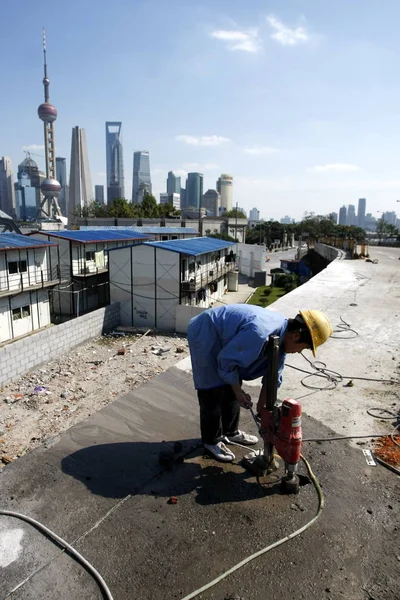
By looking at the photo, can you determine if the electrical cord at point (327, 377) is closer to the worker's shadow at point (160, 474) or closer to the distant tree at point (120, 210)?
the worker's shadow at point (160, 474)

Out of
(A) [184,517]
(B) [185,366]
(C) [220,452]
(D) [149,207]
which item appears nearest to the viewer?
(A) [184,517]

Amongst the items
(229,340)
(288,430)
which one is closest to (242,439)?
(288,430)

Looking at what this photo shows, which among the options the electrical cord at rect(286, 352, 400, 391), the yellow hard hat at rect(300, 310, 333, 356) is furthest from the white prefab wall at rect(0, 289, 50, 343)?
the yellow hard hat at rect(300, 310, 333, 356)

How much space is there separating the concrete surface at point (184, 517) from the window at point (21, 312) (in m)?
16.3

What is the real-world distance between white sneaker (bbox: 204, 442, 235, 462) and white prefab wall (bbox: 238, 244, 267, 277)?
1628 inches

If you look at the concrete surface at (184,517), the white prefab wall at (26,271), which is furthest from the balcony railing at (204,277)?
the concrete surface at (184,517)

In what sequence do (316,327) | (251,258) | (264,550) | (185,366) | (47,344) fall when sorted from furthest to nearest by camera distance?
(251,258), (47,344), (185,366), (316,327), (264,550)

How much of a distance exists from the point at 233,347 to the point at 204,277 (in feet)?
71.7

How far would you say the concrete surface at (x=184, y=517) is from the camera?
2059 millimetres

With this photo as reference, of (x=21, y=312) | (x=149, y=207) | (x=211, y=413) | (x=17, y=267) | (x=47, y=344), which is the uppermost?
(x=149, y=207)

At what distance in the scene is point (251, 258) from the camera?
147 ft

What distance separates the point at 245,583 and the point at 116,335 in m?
18.4

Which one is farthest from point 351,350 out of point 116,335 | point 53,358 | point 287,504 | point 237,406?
point 116,335

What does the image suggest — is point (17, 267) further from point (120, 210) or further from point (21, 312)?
point (120, 210)
